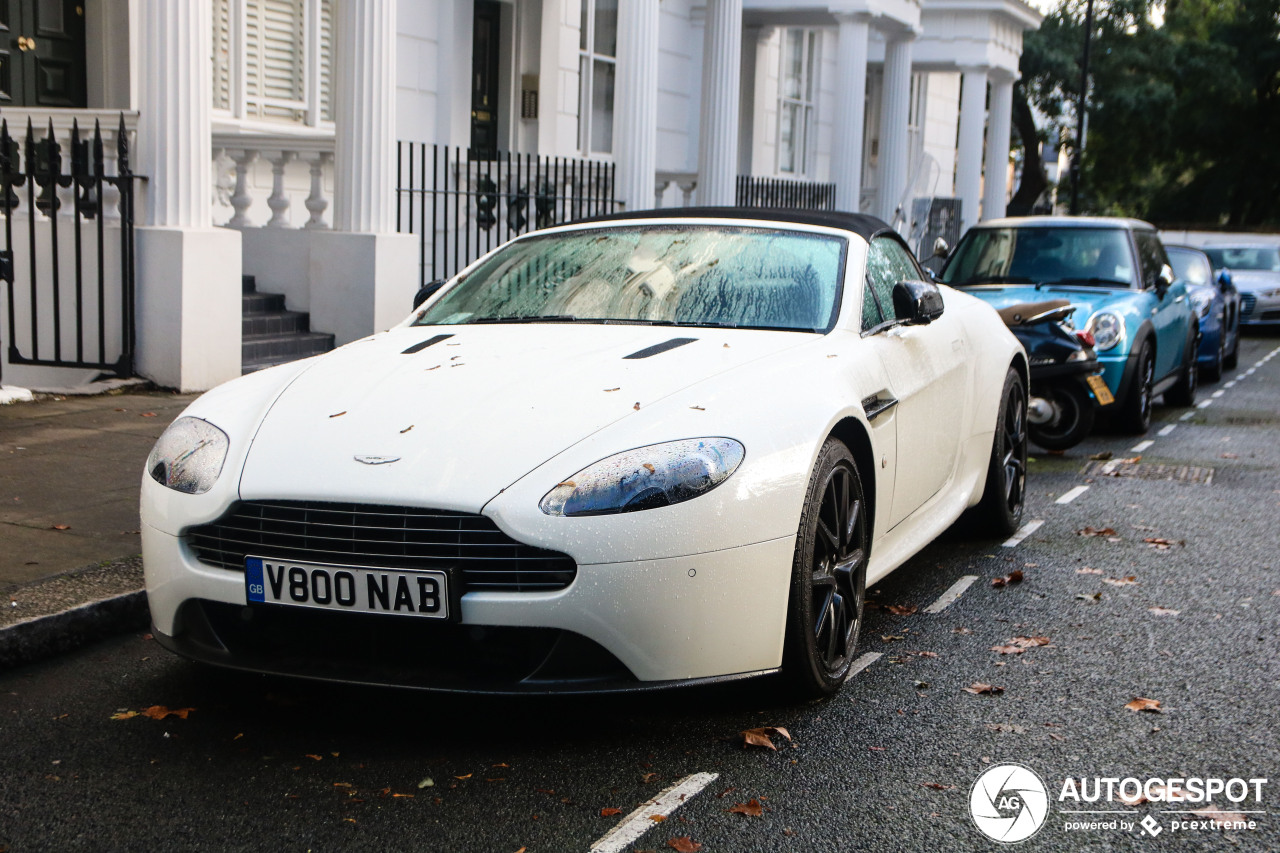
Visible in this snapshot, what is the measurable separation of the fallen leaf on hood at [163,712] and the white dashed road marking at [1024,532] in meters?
3.95

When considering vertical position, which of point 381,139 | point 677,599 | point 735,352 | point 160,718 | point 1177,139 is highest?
point 1177,139

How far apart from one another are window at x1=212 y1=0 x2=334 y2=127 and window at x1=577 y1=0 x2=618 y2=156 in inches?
156

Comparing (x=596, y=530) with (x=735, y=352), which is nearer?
(x=596, y=530)

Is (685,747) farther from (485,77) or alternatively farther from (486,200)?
(485,77)

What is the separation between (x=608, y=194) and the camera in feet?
49.4

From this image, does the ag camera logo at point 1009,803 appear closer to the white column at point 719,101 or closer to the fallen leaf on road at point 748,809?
the fallen leaf on road at point 748,809

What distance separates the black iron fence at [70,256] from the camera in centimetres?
902

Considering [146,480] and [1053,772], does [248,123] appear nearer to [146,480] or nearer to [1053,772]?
[146,480]

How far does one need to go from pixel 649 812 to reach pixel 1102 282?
8.48 meters

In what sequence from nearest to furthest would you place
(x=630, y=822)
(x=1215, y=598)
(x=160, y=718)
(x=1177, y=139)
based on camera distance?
(x=630, y=822), (x=160, y=718), (x=1215, y=598), (x=1177, y=139)

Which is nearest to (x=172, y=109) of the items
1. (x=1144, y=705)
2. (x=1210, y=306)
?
(x=1144, y=705)

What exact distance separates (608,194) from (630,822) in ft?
40.2

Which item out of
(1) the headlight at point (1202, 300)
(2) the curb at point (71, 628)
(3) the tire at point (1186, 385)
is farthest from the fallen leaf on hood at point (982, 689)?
(1) the headlight at point (1202, 300)

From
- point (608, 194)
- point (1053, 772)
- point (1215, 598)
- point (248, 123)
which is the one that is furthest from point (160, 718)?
point (608, 194)
